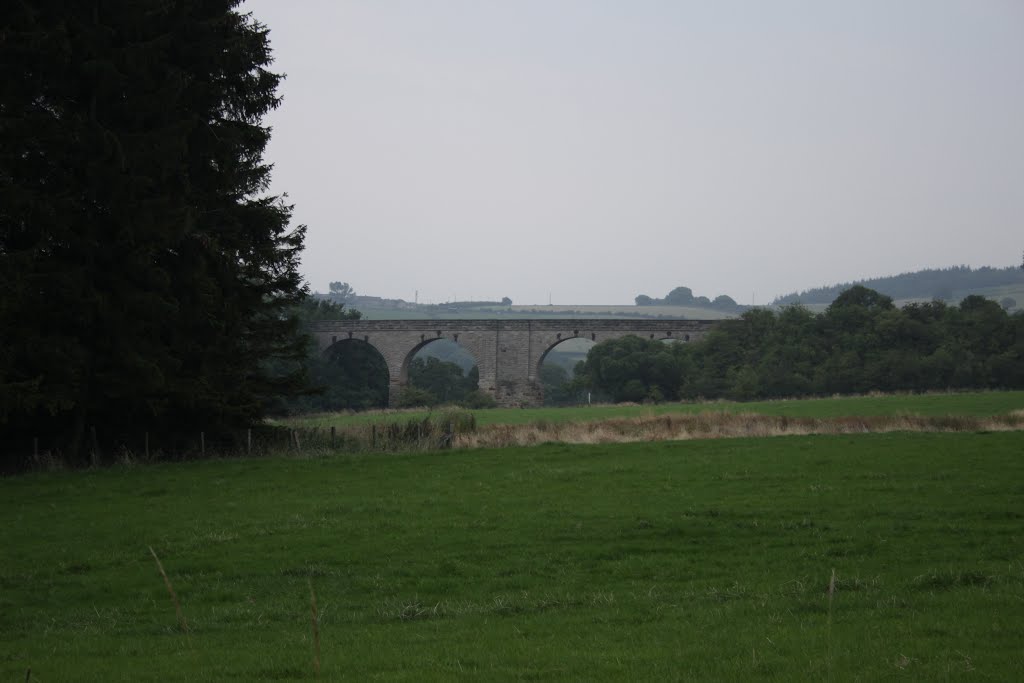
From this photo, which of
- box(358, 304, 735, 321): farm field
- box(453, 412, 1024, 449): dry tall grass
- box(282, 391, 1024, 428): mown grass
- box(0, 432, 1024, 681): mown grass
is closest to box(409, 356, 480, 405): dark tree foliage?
box(282, 391, 1024, 428): mown grass

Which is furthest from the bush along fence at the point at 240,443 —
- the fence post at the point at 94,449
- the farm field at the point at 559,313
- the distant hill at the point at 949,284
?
the distant hill at the point at 949,284

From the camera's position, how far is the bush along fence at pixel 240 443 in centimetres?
1845

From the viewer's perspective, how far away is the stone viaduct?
62250mm

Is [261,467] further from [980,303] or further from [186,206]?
[980,303]

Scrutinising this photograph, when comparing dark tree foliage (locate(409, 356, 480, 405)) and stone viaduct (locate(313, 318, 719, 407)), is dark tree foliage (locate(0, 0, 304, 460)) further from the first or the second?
dark tree foliage (locate(409, 356, 480, 405))

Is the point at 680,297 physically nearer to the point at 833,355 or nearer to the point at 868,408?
the point at 833,355

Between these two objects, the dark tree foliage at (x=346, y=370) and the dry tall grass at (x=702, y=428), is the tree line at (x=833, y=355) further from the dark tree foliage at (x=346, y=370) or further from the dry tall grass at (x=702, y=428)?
the dry tall grass at (x=702, y=428)

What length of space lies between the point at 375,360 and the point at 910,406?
138 feet

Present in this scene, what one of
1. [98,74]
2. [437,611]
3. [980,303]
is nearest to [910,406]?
[980,303]

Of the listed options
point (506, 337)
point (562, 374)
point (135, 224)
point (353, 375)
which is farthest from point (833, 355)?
point (562, 374)

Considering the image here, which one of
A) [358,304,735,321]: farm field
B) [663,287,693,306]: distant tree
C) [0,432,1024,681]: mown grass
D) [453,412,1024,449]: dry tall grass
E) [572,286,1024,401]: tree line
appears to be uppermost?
[663,287,693,306]: distant tree

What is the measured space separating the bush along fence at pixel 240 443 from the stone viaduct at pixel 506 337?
129 ft

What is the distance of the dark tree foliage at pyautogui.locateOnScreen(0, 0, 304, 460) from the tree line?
35.6 m

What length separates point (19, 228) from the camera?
16.9 metres
